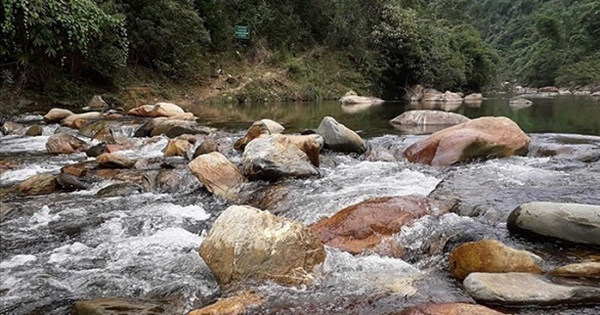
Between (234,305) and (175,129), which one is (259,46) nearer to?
(175,129)

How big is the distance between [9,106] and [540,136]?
1518 centimetres

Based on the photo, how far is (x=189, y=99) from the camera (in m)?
21.9

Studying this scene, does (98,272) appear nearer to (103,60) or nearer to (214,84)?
(103,60)

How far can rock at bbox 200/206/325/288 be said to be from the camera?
3.56 metres

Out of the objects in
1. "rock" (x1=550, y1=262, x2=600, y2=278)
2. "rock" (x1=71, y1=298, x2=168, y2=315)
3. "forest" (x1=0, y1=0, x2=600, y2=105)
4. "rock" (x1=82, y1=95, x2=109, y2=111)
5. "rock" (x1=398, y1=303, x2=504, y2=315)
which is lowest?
"rock" (x1=82, y1=95, x2=109, y2=111)

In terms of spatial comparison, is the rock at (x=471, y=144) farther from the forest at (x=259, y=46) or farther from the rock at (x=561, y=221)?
the forest at (x=259, y=46)

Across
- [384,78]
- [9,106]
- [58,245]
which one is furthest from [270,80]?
[58,245]

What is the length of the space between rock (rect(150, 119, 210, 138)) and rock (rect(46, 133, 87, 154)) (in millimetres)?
1817

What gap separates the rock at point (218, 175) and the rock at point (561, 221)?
11.4ft

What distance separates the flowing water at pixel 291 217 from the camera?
337 centimetres

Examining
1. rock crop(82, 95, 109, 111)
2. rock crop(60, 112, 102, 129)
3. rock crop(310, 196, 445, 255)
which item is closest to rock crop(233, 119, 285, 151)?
rock crop(310, 196, 445, 255)

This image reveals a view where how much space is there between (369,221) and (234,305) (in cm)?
188

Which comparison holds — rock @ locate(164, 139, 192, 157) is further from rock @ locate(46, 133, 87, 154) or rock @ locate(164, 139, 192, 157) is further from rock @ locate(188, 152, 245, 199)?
rock @ locate(188, 152, 245, 199)

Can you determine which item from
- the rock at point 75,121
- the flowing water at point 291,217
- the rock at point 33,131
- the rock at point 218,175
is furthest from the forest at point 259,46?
the flowing water at point 291,217
